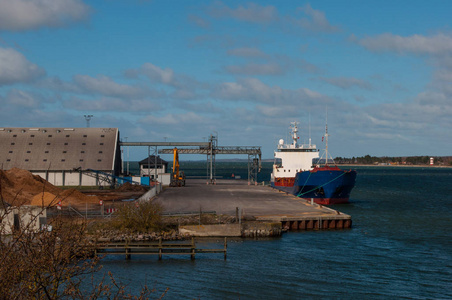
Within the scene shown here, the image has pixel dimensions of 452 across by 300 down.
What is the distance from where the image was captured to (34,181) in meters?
54.9

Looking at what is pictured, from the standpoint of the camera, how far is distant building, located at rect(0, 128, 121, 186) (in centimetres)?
7275

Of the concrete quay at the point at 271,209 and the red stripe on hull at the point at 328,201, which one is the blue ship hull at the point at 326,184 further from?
the concrete quay at the point at 271,209

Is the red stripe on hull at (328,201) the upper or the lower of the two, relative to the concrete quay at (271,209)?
lower

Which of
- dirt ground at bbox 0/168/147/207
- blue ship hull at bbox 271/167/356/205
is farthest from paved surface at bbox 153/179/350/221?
dirt ground at bbox 0/168/147/207

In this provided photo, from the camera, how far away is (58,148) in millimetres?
77250

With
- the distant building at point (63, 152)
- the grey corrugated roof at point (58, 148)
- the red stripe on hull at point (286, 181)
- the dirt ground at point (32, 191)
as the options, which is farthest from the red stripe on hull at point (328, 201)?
the grey corrugated roof at point (58, 148)

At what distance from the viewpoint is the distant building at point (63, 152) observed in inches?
2864

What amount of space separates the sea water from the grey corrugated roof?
44916mm

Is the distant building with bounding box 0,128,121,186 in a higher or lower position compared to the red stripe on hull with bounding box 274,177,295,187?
higher

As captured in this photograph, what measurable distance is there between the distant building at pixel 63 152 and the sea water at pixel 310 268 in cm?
4349

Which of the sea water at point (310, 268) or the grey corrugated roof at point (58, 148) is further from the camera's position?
the grey corrugated roof at point (58, 148)

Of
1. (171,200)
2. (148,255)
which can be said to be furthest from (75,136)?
(148,255)

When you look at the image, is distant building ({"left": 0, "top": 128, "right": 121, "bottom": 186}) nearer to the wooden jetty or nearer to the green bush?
the green bush

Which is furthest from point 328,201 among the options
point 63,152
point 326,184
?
point 63,152
